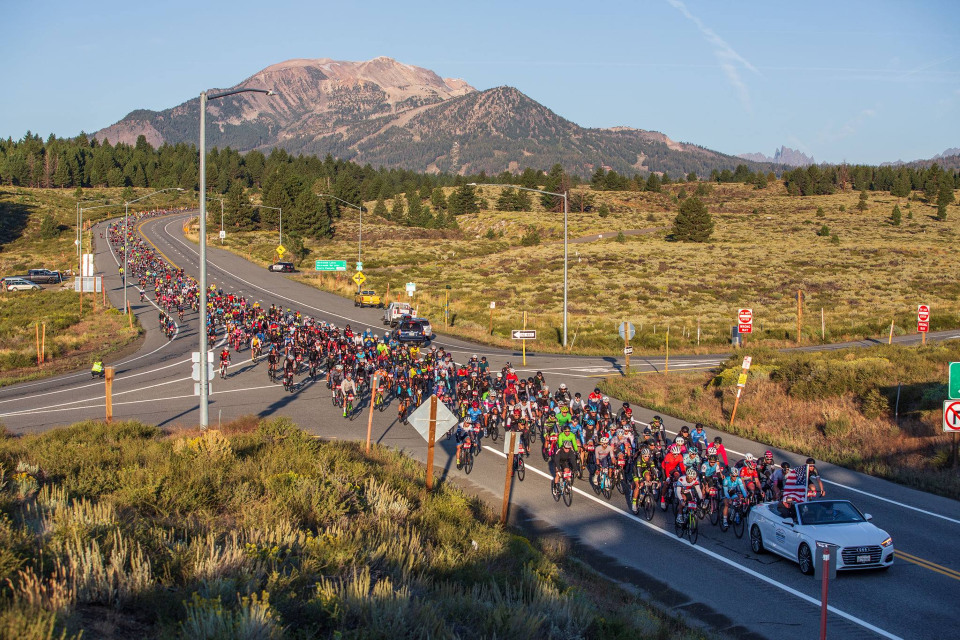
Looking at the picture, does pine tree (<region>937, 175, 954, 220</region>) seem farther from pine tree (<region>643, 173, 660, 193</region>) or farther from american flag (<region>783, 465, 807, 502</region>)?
american flag (<region>783, 465, 807, 502</region>)

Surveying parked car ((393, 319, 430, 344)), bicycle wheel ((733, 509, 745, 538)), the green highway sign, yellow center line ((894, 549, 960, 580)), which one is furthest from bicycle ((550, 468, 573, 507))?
the green highway sign

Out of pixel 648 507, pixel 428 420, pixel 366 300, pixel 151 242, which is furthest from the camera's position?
pixel 151 242

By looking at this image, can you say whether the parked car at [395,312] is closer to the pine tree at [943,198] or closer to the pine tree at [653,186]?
the pine tree at [943,198]

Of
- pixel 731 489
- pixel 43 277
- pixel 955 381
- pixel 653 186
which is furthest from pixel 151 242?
pixel 653 186

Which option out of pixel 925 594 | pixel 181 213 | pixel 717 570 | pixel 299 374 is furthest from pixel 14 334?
pixel 181 213

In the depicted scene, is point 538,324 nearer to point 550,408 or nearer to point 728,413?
point 728,413

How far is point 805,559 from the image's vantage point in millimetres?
12148

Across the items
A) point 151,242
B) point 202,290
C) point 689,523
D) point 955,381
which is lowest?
point 689,523

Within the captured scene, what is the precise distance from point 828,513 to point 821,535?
72cm

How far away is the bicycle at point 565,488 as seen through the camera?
632 inches

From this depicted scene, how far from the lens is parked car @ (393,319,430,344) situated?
39.9 m

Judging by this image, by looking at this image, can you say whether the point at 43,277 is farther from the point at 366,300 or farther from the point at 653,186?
the point at 653,186

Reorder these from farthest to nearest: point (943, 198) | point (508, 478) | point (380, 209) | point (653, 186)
Answer: point (653, 186), point (380, 209), point (943, 198), point (508, 478)

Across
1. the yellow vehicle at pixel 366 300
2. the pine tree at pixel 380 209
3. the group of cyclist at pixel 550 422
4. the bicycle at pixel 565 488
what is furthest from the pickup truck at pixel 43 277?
the pine tree at pixel 380 209
